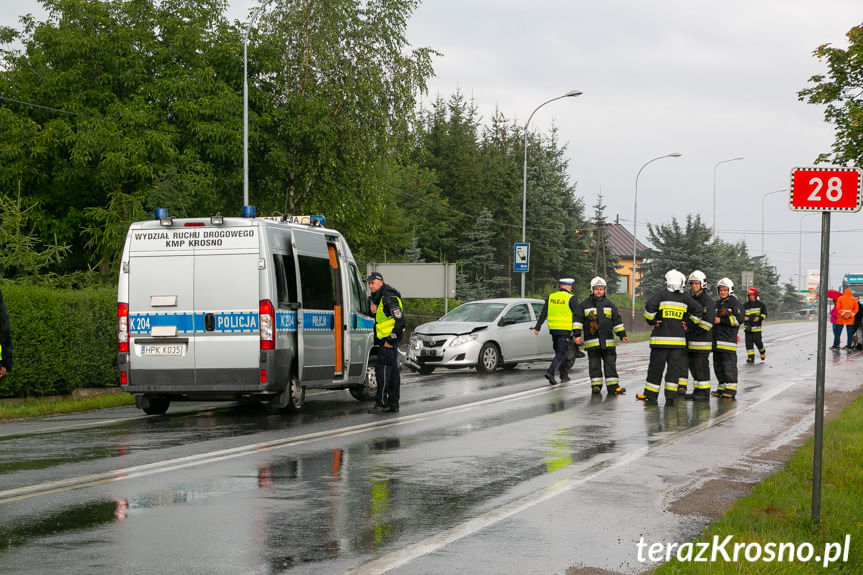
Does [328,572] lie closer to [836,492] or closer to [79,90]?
[836,492]

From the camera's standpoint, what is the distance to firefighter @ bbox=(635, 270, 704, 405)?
615 inches

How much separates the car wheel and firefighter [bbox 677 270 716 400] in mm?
5801

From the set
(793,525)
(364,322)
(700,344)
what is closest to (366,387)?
(364,322)

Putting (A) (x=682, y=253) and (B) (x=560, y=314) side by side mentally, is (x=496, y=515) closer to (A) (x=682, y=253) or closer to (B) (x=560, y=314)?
(B) (x=560, y=314)

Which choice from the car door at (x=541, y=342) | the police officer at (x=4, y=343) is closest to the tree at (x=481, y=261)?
the car door at (x=541, y=342)

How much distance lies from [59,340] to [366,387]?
4.75 m

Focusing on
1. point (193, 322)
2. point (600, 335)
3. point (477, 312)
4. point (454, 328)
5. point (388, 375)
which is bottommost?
point (388, 375)

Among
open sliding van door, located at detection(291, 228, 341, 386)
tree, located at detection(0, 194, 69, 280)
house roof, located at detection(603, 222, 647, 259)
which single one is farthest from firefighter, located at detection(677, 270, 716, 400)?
house roof, located at detection(603, 222, 647, 259)

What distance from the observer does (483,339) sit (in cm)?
2170

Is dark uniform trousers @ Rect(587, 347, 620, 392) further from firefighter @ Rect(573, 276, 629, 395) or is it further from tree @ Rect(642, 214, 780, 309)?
tree @ Rect(642, 214, 780, 309)

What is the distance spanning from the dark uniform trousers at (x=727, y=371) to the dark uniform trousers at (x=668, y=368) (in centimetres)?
116

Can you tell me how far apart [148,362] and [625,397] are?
7.60 meters

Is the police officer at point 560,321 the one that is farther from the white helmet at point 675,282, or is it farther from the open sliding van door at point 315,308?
the open sliding van door at point 315,308

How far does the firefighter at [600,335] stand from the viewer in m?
17.0
